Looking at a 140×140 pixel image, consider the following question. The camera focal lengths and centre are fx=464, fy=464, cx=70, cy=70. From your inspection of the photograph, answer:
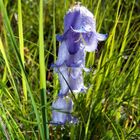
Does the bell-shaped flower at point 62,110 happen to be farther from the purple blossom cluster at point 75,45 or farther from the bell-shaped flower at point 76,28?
the bell-shaped flower at point 76,28

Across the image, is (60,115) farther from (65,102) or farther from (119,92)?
(119,92)

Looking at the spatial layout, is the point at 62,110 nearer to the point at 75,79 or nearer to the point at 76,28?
the point at 75,79

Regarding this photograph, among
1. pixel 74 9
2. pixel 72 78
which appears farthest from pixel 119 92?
pixel 74 9

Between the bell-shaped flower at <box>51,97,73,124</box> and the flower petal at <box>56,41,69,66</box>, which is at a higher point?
the flower petal at <box>56,41,69,66</box>

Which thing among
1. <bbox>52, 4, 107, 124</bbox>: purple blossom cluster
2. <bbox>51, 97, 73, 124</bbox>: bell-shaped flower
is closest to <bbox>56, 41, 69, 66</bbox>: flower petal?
<bbox>52, 4, 107, 124</bbox>: purple blossom cluster

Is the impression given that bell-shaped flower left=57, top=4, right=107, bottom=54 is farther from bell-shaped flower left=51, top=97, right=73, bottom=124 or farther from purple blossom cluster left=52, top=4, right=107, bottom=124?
bell-shaped flower left=51, top=97, right=73, bottom=124

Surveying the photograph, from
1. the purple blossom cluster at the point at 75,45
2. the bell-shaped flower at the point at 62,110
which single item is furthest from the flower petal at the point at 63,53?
the bell-shaped flower at the point at 62,110
